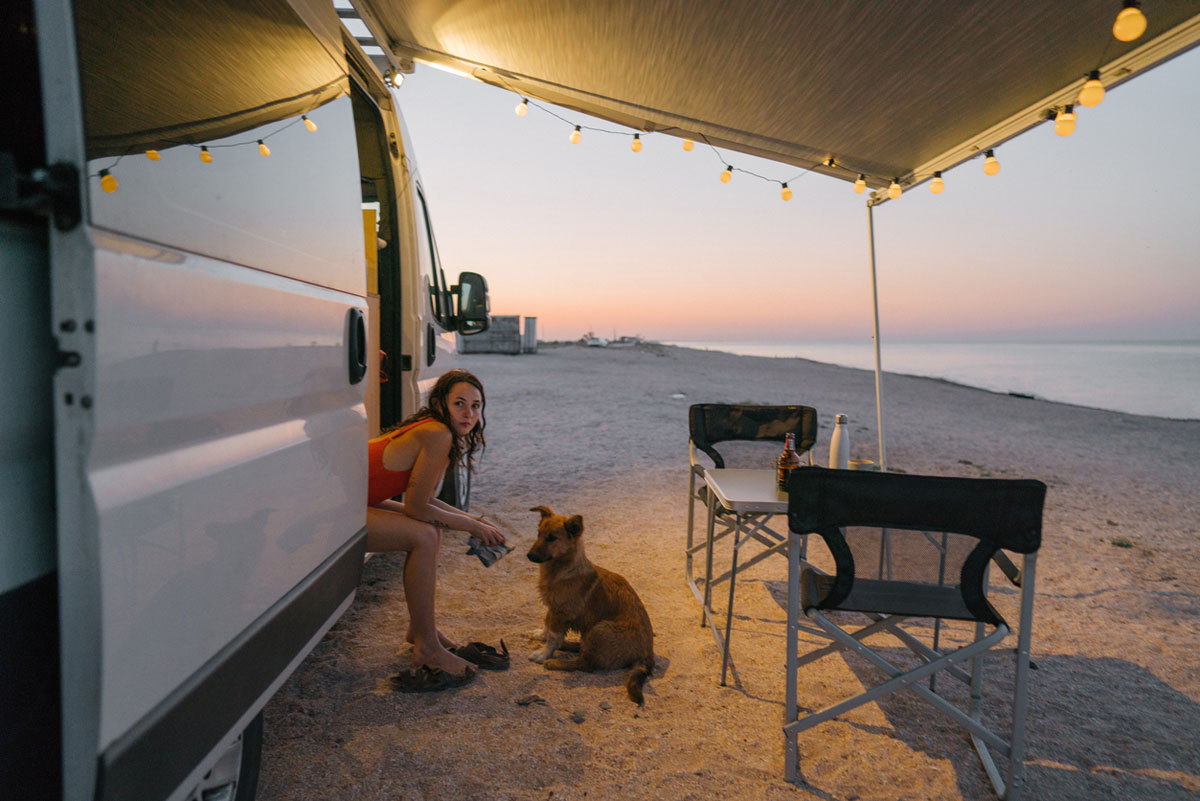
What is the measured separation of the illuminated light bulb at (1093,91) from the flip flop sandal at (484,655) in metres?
4.04

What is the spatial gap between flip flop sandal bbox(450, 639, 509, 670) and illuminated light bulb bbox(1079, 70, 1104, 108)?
404 centimetres

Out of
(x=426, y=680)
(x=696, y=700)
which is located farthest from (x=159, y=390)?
(x=696, y=700)

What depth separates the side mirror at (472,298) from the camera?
14.4 feet

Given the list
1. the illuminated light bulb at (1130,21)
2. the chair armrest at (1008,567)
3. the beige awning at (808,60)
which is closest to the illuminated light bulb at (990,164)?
the beige awning at (808,60)

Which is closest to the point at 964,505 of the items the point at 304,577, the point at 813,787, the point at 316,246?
the point at 813,787

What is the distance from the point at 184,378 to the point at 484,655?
2216 millimetres

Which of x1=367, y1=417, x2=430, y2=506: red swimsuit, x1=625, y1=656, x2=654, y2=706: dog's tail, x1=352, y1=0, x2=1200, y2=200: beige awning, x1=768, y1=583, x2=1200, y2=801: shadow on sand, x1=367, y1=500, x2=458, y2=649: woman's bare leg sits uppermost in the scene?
x1=352, y1=0, x2=1200, y2=200: beige awning

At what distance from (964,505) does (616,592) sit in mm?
1622

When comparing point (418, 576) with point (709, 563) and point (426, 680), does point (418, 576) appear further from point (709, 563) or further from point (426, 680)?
point (709, 563)

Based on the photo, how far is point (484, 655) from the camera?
2988 mm

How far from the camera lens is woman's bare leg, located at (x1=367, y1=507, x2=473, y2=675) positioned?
9.27 ft

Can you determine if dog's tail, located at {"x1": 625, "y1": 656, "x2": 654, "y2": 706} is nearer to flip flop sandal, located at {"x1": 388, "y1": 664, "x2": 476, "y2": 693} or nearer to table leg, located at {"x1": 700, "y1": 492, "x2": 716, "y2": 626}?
table leg, located at {"x1": 700, "y1": 492, "x2": 716, "y2": 626}

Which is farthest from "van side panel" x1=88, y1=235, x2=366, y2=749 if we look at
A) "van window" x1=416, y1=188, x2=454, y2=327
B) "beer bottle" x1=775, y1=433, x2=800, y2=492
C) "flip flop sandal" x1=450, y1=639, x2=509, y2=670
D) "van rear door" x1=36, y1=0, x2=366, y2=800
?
"van window" x1=416, y1=188, x2=454, y2=327

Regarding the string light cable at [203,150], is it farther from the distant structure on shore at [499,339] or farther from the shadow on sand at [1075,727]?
the distant structure on shore at [499,339]
